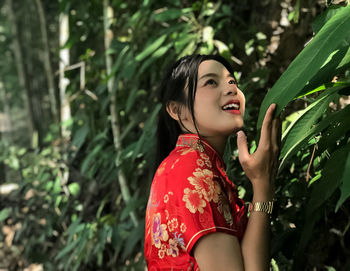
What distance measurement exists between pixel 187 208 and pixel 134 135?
6.50 ft

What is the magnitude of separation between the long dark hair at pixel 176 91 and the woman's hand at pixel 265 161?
0.23 m

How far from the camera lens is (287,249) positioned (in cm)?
153

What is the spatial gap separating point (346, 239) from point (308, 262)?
18 centimetres

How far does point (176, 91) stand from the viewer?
1297mm

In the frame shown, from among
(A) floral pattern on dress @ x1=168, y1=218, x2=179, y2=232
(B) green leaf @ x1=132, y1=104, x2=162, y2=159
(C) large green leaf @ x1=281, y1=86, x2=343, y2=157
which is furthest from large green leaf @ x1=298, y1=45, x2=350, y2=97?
(B) green leaf @ x1=132, y1=104, x2=162, y2=159

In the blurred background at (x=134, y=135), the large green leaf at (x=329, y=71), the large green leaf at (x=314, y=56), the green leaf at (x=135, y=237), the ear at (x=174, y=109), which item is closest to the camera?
the large green leaf at (x=314, y=56)

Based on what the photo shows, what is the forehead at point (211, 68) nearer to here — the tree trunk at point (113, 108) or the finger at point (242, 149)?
the finger at point (242, 149)

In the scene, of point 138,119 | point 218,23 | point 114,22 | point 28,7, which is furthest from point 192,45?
point 28,7

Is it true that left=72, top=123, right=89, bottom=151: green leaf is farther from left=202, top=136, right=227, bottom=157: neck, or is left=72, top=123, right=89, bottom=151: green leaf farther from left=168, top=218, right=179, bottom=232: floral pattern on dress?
left=168, top=218, right=179, bottom=232: floral pattern on dress

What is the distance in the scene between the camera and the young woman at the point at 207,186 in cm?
103

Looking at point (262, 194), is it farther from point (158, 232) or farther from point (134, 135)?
point (134, 135)

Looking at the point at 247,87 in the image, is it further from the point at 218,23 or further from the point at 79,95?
the point at 79,95

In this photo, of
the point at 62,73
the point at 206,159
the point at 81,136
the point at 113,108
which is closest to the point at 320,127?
the point at 206,159

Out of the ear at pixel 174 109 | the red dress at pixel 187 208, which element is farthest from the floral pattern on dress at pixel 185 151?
the ear at pixel 174 109
